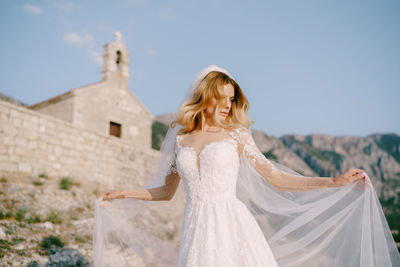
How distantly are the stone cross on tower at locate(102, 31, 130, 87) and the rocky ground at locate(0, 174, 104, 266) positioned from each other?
9.13 metres

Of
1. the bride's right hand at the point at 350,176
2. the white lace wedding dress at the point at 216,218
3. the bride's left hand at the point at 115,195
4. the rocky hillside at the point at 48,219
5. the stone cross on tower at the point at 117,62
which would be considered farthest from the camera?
the stone cross on tower at the point at 117,62

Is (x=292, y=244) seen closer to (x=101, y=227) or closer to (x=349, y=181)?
(x=349, y=181)

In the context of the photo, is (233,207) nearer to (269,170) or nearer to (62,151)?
(269,170)

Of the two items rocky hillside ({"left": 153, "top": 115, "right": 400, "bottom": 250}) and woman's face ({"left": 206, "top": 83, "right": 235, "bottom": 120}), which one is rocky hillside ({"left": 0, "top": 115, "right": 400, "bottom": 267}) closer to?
woman's face ({"left": 206, "top": 83, "right": 235, "bottom": 120})

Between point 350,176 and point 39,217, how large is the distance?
18.8ft

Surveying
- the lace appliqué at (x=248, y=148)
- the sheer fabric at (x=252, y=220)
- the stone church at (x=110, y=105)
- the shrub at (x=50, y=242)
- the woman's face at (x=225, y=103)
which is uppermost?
the stone church at (x=110, y=105)

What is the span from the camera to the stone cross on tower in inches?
672

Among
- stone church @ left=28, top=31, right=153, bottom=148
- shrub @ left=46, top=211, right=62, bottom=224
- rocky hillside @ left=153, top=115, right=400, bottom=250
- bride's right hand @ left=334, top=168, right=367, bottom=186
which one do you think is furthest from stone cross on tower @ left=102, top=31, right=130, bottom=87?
rocky hillside @ left=153, top=115, right=400, bottom=250

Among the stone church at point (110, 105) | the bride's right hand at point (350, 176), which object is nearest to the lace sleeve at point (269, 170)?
the bride's right hand at point (350, 176)

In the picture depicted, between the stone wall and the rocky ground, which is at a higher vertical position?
the stone wall

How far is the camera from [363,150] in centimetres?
7438

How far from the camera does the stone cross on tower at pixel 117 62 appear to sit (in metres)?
17.1

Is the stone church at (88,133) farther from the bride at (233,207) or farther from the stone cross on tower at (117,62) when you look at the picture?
the bride at (233,207)

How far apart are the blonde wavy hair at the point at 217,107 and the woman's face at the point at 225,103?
0.03m
